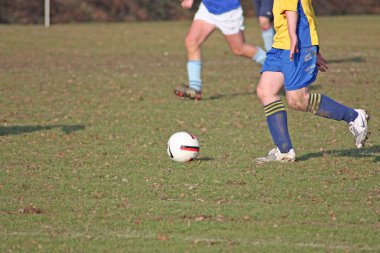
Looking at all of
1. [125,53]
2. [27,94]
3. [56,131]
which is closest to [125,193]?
[56,131]

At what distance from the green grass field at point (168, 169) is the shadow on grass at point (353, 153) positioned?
2 centimetres

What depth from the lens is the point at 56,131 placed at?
37.3ft

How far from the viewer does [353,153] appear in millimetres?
9695

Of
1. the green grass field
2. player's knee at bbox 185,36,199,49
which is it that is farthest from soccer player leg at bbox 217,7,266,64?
the green grass field

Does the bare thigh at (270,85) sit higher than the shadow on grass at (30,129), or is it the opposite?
the bare thigh at (270,85)

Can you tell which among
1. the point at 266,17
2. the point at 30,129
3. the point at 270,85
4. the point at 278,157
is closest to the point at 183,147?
the point at 278,157

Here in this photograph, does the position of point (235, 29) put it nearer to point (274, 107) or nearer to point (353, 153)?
point (353, 153)

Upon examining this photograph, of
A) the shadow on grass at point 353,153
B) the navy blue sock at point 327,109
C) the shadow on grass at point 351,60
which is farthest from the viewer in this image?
the shadow on grass at point 351,60

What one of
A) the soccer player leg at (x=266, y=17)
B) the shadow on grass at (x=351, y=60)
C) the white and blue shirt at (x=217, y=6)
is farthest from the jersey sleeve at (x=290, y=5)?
the shadow on grass at (x=351, y=60)

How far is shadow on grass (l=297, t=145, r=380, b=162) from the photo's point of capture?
372 inches

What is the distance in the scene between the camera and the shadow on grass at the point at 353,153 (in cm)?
946

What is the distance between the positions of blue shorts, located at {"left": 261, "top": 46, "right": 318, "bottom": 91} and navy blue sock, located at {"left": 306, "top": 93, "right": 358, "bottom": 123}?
229 millimetres

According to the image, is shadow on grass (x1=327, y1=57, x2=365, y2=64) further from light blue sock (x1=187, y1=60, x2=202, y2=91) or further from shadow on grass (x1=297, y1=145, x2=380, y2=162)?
shadow on grass (x1=297, y1=145, x2=380, y2=162)

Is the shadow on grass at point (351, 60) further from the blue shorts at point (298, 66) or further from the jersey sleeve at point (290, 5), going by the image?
the jersey sleeve at point (290, 5)
